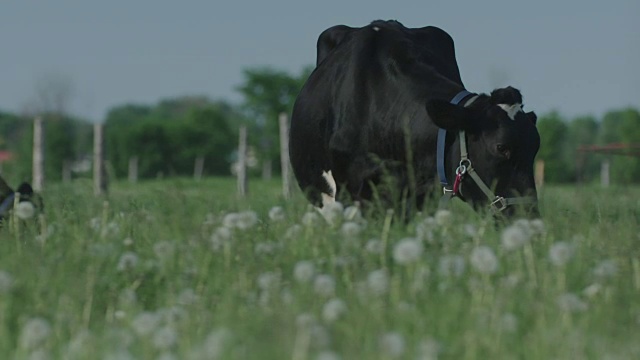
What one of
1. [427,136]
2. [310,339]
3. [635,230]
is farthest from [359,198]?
[310,339]

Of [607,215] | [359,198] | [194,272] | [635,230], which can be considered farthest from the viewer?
[359,198]

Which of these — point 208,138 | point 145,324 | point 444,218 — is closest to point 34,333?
point 145,324

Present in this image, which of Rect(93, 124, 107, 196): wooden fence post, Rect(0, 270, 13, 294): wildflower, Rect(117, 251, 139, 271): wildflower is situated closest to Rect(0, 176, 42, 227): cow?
Rect(117, 251, 139, 271): wildflower

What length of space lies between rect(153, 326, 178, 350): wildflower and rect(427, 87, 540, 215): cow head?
348cm

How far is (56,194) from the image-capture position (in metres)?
9.38

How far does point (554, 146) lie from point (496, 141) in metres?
60.0

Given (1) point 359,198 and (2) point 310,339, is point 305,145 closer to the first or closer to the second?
(1) point 359,198

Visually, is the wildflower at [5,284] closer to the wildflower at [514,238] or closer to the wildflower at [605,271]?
the wildflower at [514,238]

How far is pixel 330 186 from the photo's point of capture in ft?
28.2

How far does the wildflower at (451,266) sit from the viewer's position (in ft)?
15.6

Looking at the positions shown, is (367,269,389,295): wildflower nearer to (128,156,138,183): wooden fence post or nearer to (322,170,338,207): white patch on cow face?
(322,170,338,207): white patch on cow face

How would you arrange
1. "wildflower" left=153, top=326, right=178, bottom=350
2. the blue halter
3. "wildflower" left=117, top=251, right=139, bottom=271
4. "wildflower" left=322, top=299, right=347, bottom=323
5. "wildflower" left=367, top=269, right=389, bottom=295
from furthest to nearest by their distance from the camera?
1. the blue halter
2. "wildflower" left=117, top=251, right=139, bottom=271
3. "wildflower" left=367, top=269, right=389, bottom=295
4. "wildflower" left=322, top=299, right=347, bottom=323
5. "wildflower" left=153, top=326, right=178, bottom=350

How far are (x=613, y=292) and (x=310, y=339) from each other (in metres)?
1.56

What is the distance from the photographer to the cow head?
7056 mm
